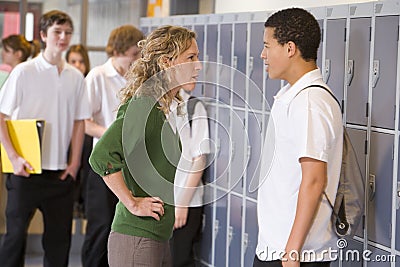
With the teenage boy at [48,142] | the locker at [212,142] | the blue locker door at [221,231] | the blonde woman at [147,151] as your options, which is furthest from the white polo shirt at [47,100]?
the blonde woman at [147,151]

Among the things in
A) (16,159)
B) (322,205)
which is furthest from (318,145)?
(16,159)

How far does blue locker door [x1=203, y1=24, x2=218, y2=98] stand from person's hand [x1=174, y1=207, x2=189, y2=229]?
0.63 meters

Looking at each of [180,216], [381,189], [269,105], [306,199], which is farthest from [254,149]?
[306,199]

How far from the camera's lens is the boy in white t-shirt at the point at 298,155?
2.62 m

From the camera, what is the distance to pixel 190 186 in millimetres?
4477

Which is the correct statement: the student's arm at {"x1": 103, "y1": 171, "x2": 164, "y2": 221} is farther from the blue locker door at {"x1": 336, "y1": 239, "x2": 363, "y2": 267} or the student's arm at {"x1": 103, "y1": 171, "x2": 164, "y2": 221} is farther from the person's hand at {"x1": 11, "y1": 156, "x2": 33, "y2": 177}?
the person's hand at {"x1": 11, "y1": 156, "x2": 33, "y2": 177}

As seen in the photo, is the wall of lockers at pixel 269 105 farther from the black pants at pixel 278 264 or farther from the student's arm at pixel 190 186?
the black pants at pixel 278 264

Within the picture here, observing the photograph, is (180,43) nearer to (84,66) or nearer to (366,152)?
(366,152)

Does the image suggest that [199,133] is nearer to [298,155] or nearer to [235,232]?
[235,232]

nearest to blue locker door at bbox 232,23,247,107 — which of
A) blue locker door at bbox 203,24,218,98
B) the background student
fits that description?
blue locker door at bbox 203,24,218,98

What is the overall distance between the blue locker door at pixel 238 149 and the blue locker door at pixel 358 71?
1050 mm

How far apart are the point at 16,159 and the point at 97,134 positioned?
1.71ft

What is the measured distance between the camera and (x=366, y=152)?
311cm

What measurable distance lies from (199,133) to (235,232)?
56 centimetres
